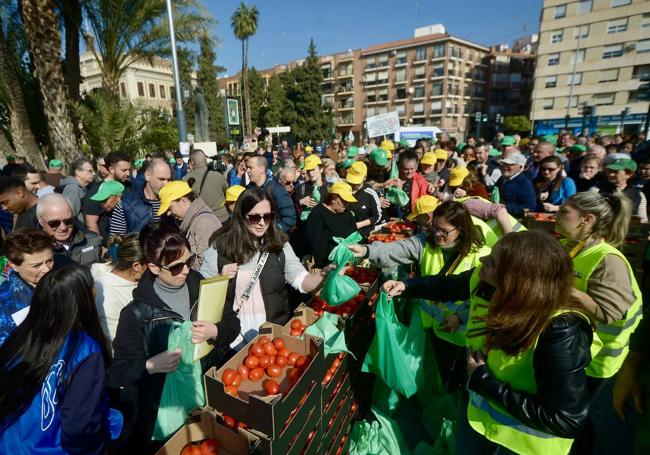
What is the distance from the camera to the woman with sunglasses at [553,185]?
16.2 ft

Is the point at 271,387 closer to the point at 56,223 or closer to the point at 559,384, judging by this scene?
the point at 559,384

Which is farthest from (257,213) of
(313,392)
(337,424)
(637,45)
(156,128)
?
(637,45)

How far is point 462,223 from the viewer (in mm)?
2602

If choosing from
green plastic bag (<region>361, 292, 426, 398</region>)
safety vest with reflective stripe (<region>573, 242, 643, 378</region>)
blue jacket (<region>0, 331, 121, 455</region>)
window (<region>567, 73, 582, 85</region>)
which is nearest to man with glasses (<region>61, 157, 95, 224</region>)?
blue jacket (<region>0, 331, 121, 455</region>)

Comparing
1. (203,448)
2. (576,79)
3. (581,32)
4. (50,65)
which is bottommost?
(203,448)

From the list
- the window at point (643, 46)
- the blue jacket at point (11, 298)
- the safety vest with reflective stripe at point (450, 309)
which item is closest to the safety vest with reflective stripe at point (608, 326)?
the safety vest with reflective stripe at point (450, 309)

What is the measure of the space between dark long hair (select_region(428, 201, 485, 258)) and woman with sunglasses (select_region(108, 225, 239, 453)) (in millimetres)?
1706

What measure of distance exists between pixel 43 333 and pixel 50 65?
36.8ft

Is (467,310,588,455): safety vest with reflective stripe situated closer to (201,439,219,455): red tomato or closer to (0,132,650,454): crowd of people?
(0,132,650,454): crowd of people

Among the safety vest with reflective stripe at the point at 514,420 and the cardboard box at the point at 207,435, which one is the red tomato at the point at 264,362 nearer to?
the cardboard box at the point at 207,435

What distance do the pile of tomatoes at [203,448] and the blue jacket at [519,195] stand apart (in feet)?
15.4

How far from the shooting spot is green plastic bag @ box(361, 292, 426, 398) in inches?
95.7

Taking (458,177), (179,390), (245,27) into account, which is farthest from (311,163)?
(245,27)

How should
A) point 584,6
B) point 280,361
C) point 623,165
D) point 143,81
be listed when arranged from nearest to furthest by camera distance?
point 280,361, point 623,165, point 584,6, point 143,81
